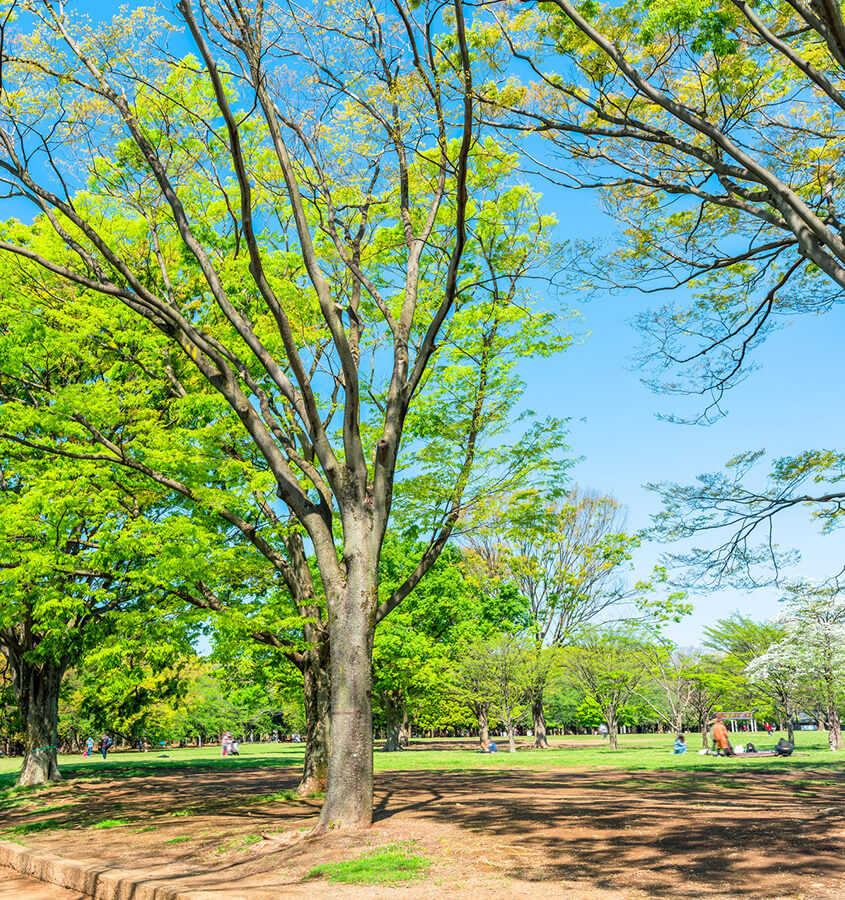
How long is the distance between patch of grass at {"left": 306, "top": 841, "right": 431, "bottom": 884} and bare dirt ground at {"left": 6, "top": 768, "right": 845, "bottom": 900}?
0.12 m

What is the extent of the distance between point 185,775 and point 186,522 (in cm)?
1082

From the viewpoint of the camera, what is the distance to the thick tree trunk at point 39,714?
1611 centimetres

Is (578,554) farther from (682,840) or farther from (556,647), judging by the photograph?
(682,840)

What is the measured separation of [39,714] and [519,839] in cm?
1460

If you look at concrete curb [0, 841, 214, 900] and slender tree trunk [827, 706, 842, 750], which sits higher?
concrete curb [0, 841, 214, 900]

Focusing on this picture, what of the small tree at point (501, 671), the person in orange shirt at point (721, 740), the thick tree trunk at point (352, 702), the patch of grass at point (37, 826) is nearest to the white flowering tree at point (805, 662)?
the person in orange shirt at point (721, 740)

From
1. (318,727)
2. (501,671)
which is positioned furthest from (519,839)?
(501,671)

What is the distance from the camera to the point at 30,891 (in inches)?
227

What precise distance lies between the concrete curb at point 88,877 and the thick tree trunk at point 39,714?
10.6 metres

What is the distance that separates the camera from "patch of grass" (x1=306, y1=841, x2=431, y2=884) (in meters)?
5.04

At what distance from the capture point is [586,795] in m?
9.67

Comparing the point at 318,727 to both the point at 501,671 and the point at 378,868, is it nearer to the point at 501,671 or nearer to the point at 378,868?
the point at 378,868

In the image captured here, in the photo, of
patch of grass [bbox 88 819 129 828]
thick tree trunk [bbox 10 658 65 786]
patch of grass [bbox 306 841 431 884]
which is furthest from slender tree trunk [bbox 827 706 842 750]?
patch of grass [bbox 306 841 431 884]

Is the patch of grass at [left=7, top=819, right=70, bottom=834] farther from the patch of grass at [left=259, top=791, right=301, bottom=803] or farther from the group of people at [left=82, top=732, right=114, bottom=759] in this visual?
the group of people at [left=82, top=732, right=114, bottom=759]
